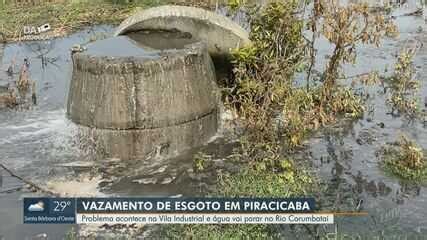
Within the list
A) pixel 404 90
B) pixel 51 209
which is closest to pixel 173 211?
pixel 51 209

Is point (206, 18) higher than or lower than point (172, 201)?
higher

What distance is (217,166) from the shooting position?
7.16 metres

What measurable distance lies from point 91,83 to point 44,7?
27.3 ft

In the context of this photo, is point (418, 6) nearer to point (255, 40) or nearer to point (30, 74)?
point (255, 40)

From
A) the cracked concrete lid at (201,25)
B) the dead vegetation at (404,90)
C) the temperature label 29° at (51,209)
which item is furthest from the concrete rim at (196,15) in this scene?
the temperature label 29° at (51,209)

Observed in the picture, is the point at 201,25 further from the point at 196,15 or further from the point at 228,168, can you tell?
the point at 228,168

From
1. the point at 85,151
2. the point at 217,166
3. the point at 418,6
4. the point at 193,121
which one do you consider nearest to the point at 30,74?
→ the point at 85,151

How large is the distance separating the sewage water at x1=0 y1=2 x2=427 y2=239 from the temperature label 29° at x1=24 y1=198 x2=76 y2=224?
0.22 metres

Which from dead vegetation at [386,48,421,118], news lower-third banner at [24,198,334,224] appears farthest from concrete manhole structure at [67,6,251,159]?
dead vegetation at [386,48,421,118]

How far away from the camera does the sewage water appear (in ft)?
18.8

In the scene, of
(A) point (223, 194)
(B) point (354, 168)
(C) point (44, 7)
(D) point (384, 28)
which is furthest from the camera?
(C) point (44, 7)

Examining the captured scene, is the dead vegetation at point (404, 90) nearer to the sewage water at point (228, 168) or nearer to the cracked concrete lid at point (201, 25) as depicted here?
the sewage water at point (228, 168)

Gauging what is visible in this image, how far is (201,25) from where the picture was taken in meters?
8.39

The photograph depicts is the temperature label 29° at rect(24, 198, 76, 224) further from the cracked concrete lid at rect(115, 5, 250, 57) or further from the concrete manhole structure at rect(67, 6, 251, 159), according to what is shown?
the cracked concrete lid at rect(115, 5, 250, 57)
